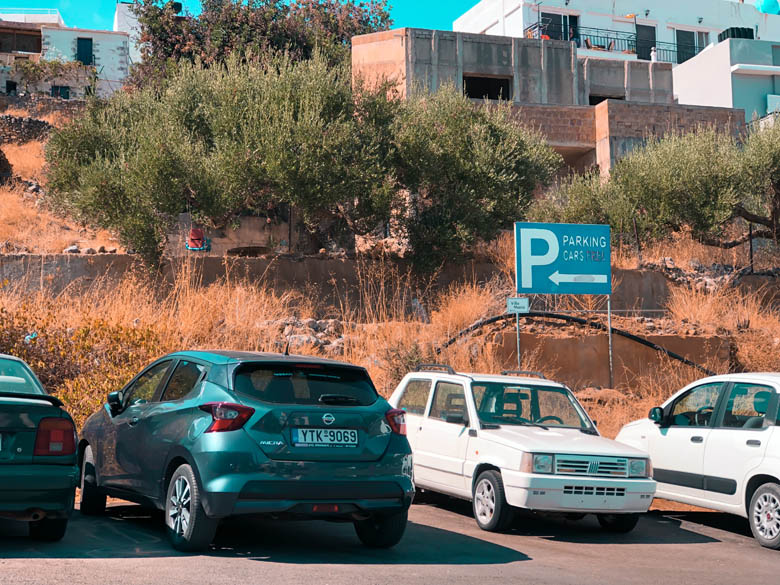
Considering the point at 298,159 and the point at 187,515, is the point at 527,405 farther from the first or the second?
the point at 298,159

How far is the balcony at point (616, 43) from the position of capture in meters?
55.8

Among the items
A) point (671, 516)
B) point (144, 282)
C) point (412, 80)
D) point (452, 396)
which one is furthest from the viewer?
point (412, 80)

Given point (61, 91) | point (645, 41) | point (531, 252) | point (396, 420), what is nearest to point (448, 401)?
point (396, 420)

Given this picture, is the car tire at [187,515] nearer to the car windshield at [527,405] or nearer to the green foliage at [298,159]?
the car windshield at [527,405]

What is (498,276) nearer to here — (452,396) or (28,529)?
(452,396)

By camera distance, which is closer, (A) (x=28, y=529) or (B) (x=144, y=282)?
(A) (x=28, y=529)

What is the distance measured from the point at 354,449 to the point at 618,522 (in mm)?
3866

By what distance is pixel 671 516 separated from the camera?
11242 mm

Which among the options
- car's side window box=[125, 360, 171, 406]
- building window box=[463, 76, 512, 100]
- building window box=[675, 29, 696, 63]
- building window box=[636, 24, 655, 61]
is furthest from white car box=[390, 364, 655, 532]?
building window box=[675, 29, 696, 63]

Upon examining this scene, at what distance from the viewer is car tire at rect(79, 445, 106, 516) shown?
8844 mm

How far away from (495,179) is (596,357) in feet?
24.9

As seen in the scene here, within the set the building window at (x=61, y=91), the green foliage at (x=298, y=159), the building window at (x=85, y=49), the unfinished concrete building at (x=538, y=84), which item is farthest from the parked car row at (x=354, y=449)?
the building window at (x=85, y=49)

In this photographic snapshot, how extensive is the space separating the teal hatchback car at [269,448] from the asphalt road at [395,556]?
Answer: 37 centimetres

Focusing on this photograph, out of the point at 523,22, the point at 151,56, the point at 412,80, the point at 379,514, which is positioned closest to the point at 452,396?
the point at 379,514
